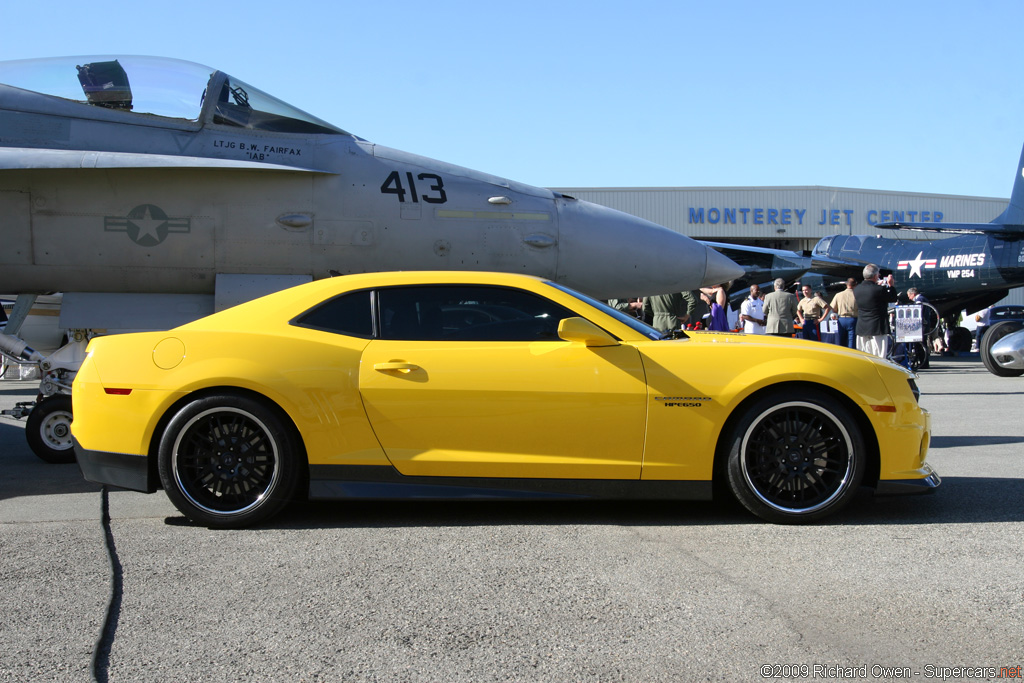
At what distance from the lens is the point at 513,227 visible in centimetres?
716

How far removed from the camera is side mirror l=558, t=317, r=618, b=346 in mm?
4273

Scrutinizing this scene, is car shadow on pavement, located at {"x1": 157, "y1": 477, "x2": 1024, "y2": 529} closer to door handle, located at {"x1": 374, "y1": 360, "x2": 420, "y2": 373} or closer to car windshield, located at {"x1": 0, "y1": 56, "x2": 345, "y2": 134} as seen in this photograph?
door handle, located at {"x1": 374, "y1": 360, "x2": 420, "y2": 373}

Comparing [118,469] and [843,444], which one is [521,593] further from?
[118,469]

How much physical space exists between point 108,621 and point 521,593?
4.72 ft

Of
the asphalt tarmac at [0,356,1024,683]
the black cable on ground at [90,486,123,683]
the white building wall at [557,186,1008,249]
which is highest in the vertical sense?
the white building wall at [557,186,1008,249]

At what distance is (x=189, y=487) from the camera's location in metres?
4.31

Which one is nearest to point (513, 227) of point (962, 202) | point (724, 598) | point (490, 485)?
point (490, 485)

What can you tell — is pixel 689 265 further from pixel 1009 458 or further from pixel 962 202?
pixel 962 202

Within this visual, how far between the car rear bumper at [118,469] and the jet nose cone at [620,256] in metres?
3.82

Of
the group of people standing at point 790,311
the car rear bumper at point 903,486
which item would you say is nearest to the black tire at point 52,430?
the car rear bumper at point 903,486

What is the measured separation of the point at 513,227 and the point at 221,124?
2476 mm

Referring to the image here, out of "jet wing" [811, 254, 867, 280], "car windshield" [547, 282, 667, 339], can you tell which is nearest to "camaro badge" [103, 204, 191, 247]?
"car windshield" [547, 282, 667, 339]

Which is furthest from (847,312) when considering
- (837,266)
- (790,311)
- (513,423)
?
(837,266)

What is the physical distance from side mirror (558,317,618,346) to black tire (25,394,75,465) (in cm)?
435
